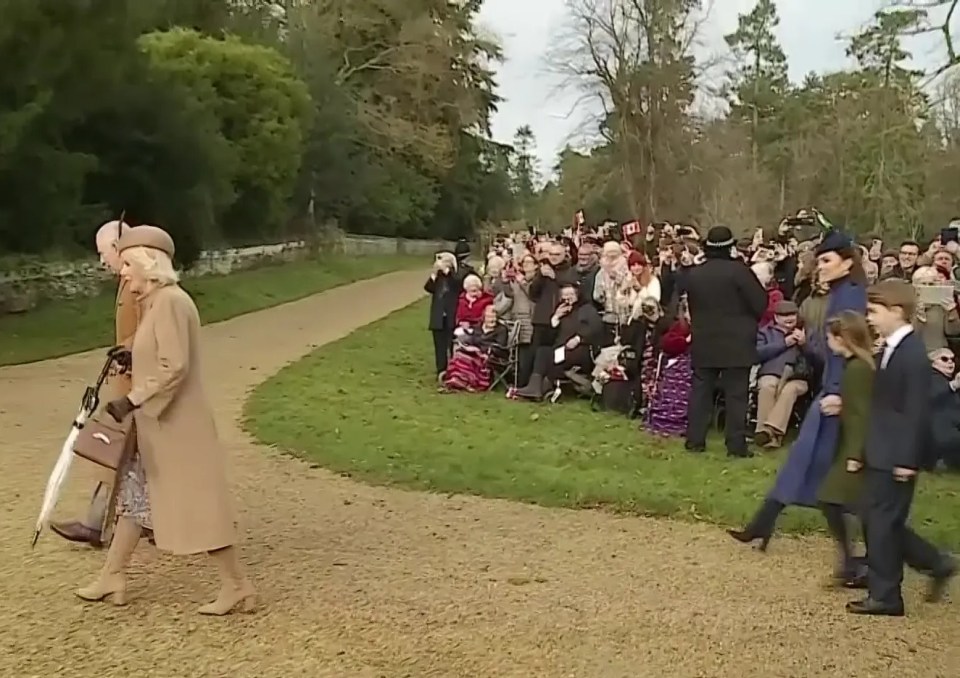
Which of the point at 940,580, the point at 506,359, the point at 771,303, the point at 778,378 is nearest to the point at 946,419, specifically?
the point at 778,378

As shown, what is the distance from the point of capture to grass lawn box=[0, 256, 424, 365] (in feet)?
62.5

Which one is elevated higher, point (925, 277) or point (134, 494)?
point (925, 277)

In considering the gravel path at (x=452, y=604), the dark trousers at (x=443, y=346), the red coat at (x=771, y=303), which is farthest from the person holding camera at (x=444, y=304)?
the gravel path at (x=452, y=604)

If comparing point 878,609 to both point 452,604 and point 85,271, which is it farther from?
Result: point 85,271

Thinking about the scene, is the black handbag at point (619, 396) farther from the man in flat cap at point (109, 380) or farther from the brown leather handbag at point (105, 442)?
the brown leather handbag at point (105, 442)

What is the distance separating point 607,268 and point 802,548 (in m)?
5.96

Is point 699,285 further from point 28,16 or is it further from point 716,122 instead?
point 716,122

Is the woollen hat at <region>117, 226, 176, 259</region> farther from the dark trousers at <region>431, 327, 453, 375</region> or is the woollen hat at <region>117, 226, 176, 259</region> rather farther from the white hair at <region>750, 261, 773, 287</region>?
the dark trousers at <region>431, 327, 453, 375</region>

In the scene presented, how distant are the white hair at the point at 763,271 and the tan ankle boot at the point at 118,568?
7.90 meters

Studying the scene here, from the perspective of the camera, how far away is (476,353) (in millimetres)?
14664

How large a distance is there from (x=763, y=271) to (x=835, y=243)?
4676 mm

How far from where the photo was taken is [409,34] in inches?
2280

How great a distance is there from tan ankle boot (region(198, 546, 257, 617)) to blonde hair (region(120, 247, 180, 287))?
4.30 ft

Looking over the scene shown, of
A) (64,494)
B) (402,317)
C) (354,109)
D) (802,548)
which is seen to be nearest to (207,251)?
(402,317)
